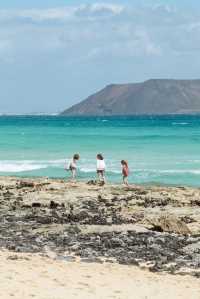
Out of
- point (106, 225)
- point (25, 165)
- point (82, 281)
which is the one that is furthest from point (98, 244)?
point (25, 165)

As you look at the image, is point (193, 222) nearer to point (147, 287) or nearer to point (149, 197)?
point (149, 197)

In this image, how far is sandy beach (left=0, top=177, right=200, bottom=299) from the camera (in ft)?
41.7

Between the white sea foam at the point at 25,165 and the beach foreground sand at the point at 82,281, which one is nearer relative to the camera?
the beach foreground sand at the point at 82,281

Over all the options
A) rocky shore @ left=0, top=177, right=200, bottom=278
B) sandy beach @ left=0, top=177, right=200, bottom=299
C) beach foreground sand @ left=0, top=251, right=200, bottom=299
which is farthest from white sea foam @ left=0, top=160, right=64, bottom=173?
beach foreground sand @ left=0, top=251, right=200, bottom=299

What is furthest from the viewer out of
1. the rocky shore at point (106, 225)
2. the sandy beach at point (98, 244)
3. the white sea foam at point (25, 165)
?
the white sea foam at point (25, 165)

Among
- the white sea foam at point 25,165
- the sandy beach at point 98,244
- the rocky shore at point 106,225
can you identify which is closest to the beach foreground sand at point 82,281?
the sandy beach at point 98,244

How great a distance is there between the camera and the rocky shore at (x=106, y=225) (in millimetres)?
15499

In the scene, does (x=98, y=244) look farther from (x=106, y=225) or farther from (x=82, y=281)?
(x=82, y=281)

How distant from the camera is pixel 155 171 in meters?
41.9

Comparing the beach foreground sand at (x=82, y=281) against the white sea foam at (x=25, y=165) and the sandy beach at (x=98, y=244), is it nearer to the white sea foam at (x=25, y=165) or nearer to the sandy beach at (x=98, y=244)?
the sandy beach at (x=98, y=244)

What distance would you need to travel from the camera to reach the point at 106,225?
18281 mm

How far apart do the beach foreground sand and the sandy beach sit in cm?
2

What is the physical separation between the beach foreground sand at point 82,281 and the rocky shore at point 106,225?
58 cm

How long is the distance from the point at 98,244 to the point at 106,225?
6.62ft
